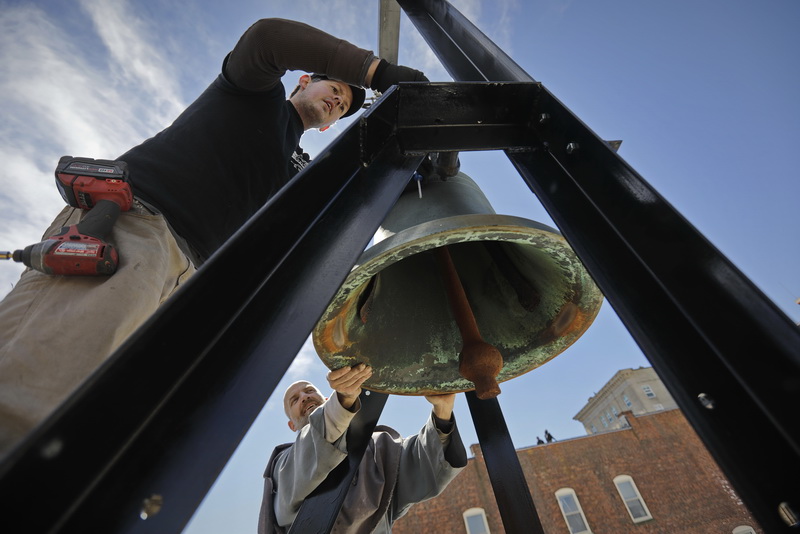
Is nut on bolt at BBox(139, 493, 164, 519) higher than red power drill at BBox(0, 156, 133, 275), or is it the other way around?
red power drill at BBox(0, 156, 133, 275)

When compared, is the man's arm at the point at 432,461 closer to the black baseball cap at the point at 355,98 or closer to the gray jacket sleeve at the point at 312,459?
the gray jacket sleeve at the point at 312,459

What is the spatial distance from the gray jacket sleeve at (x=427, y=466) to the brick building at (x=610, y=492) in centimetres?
896

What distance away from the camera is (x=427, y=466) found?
2.28m

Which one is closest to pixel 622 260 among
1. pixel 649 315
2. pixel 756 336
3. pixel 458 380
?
pixel 649 315

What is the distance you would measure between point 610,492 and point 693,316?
43.9 ft

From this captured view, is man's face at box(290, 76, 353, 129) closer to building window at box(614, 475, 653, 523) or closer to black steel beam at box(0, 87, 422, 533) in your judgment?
black steel beam at box(0, 87, 422, 533)

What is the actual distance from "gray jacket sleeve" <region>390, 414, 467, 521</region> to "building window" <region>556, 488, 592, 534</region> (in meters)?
10.9

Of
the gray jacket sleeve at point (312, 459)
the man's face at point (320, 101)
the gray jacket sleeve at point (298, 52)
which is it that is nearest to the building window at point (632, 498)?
the gray jacket sleeve at point (312, 459)

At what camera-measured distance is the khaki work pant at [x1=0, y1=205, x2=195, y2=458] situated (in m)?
0.85

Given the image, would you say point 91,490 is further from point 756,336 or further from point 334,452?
point 334,452

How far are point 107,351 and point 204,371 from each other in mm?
701

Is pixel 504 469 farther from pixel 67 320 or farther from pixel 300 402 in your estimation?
pixel 300 402

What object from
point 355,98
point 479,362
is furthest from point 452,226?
point 355,98

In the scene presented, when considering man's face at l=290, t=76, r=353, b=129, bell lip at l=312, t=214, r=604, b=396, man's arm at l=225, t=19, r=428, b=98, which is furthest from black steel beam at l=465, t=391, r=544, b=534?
man's face at l=290, t=76, r=353, b=129
